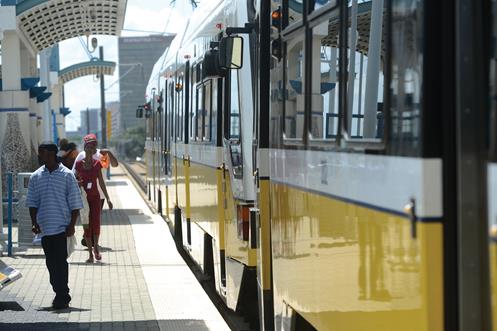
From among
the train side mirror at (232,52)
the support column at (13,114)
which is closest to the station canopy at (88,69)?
the support column at (13,114)

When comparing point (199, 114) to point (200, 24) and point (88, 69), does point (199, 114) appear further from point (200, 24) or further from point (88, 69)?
point (88, 69)

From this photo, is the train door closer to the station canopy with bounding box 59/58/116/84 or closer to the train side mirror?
the train side mirror

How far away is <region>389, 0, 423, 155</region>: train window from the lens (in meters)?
3.66

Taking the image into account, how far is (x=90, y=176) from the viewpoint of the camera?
14922mm

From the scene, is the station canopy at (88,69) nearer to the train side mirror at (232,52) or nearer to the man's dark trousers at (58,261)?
the man's dark trousers at (58,261)

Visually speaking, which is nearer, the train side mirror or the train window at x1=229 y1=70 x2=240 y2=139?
the train side mirror

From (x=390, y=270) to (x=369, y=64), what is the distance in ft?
6.73

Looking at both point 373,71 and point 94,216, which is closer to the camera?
point 373,71

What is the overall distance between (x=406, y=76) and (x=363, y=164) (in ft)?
1.82

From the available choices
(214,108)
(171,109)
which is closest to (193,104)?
(214,108)

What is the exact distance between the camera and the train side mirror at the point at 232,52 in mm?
7977

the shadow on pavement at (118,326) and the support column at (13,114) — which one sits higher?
the support column at (13,114)

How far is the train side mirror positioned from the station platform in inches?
100

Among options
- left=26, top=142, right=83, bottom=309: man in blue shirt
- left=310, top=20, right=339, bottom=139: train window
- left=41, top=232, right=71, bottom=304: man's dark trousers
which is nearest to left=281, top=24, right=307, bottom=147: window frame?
left=310, top=20, right=339, bottom=139: train window
